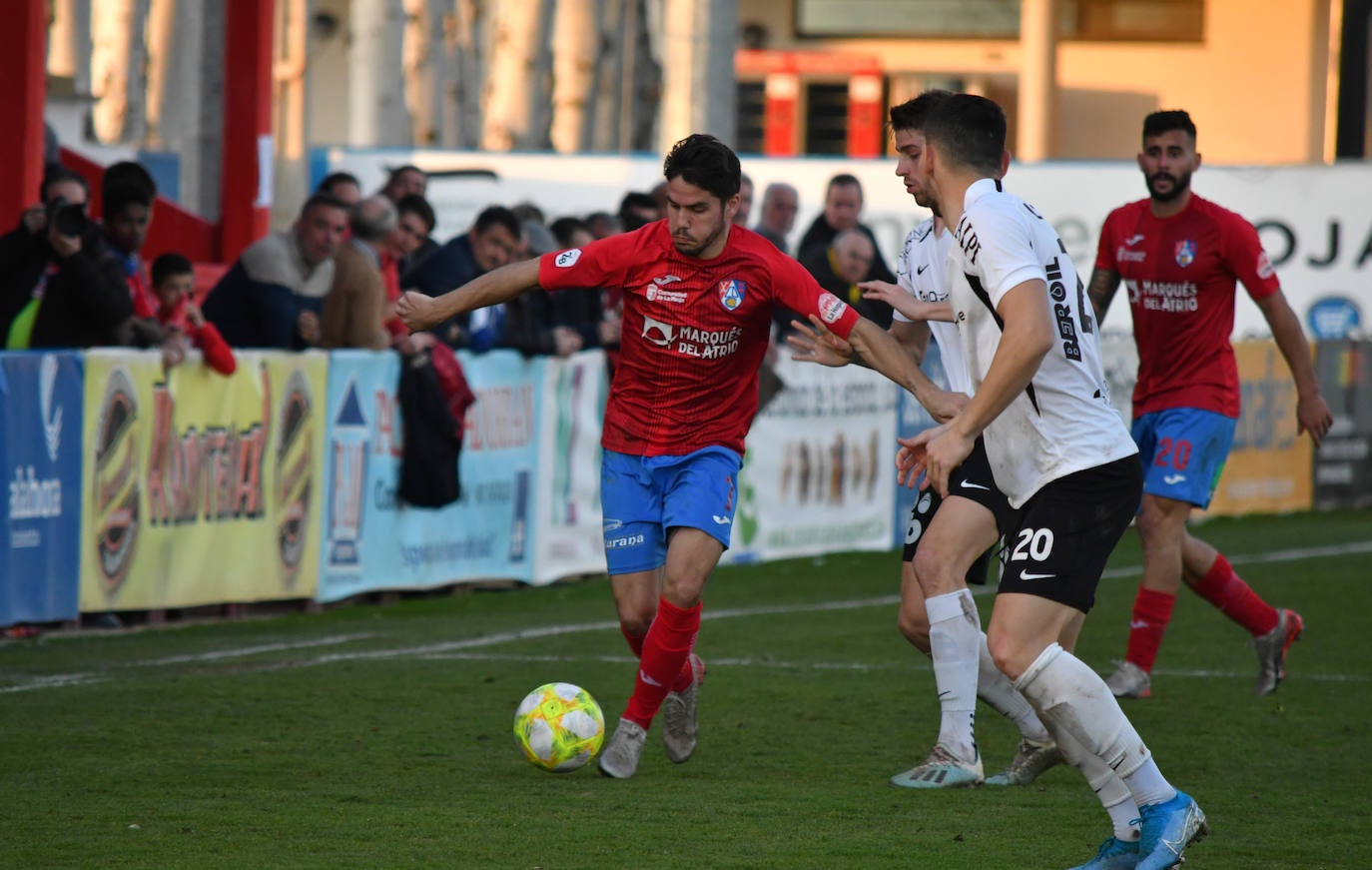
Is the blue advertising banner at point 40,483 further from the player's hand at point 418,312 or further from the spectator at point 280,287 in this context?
the player's hand at point 418,312

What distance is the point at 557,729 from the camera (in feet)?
24.9

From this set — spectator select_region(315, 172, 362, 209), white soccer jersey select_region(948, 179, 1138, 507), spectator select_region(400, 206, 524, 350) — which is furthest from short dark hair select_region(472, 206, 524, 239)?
white soccer jersey select_region(948, 179, 1138, 507)

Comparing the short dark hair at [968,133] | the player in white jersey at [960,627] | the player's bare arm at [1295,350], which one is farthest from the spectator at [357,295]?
the short dark hair at [968,133]

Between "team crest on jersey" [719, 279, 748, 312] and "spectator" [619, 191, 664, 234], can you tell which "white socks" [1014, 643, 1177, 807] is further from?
"spectator" [619, 191, 664, 234]

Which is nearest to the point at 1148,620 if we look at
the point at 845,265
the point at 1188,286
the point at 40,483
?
the point at 1188,286

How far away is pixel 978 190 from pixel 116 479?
619 cm

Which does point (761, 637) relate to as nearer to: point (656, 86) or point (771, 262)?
point (771, 262)

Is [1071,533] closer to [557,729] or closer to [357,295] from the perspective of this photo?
[557,729]

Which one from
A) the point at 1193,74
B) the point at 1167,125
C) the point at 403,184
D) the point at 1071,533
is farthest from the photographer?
the point at 1193,74

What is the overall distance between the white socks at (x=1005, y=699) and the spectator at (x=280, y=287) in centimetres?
570

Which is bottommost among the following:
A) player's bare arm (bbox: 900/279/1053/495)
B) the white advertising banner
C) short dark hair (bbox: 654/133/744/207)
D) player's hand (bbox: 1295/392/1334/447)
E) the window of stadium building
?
player's hand (bbox: 1295/392/1334/447)

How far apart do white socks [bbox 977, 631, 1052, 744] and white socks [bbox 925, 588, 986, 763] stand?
0.24 ft

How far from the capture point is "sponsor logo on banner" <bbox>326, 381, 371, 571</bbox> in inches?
498

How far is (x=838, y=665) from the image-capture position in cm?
1082
